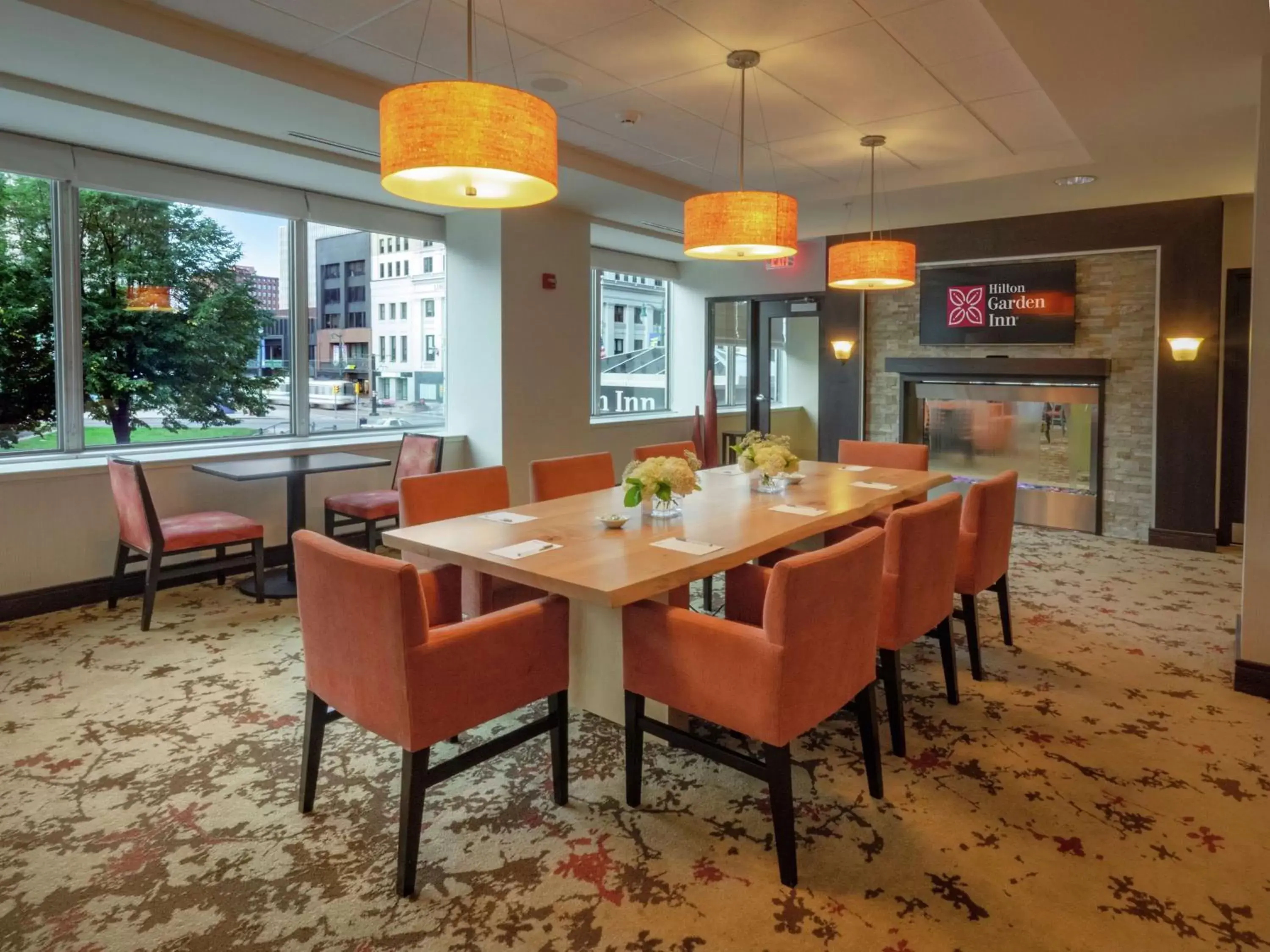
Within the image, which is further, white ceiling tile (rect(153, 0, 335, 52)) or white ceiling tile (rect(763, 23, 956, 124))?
white ceiling tile (rect(763, 23, 956, 124))

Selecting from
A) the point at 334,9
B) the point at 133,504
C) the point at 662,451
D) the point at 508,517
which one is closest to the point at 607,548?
the point at 508,517

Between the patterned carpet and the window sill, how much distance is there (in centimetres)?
123

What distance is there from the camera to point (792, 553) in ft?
12.0

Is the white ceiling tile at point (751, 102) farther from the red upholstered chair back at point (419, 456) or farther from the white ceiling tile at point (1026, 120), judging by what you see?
the red upholstered chair back at point (419, 456)

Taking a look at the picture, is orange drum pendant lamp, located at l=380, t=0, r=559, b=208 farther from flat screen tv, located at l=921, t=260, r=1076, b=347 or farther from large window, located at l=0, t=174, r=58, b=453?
flat screen tv, located at l=921, t=260, r=1076, b=347

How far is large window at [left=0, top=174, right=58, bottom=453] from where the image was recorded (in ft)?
14.5

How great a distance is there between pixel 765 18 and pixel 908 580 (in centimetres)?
229

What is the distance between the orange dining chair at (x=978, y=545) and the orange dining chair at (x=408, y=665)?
1.87 metres

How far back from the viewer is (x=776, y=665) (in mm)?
2031

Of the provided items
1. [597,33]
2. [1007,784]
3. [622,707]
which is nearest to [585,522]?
[622,707]

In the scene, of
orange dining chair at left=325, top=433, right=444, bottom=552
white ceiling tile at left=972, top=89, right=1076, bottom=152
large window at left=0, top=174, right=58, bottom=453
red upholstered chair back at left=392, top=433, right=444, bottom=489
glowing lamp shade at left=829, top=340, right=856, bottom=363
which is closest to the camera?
white ceiling tile at left=972, top=89, right=1076, bottom=152

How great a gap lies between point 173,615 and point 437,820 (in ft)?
8.96

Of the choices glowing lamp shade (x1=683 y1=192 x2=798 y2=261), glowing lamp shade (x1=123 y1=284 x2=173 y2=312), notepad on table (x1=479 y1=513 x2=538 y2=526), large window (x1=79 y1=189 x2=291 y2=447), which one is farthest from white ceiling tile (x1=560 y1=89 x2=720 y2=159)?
glowing lamp shade (x1=123 y1=284 x2=173 y2=312)

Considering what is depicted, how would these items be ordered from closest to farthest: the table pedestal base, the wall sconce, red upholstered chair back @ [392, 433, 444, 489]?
1. the table pedestal base
2. red upholstered chair back @ [392, 433, 444, 489]
3. the wall sconce
